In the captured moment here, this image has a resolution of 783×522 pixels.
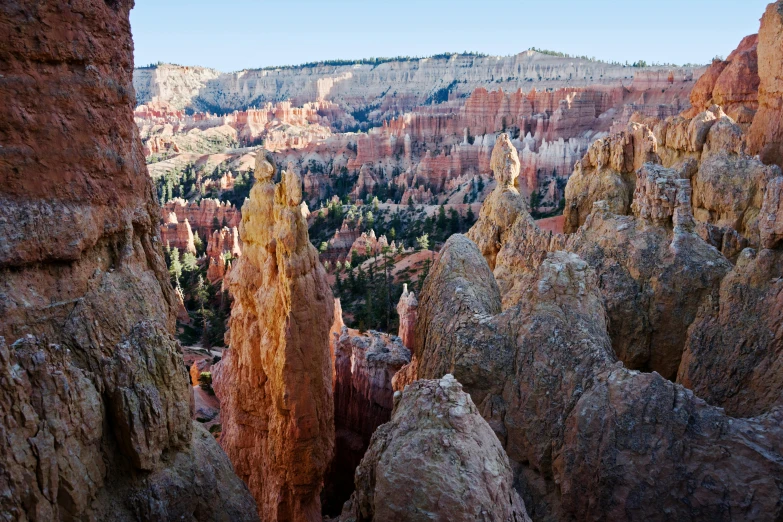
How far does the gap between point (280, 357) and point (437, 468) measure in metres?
5.89

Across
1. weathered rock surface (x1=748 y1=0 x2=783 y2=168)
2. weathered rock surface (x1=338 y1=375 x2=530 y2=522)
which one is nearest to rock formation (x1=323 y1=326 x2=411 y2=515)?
weathered rock surface (x1=338 y1=375 x2=530 y2=522)

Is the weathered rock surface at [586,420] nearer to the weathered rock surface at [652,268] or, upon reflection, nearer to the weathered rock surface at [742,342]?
the weathered rock surface at [652,268]

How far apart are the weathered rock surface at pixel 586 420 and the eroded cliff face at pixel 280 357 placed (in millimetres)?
2377

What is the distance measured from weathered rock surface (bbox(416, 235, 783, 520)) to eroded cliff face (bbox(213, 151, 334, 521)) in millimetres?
2377

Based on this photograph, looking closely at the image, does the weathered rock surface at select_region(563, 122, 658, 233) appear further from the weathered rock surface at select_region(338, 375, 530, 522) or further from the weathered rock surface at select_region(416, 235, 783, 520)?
the weathered rock surface at select_region(338, 375, 530, 522)

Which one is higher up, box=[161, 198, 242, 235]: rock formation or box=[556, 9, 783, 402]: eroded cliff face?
box=[556, 9, 783, 402]: eroded cliff face

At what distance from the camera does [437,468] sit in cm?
508

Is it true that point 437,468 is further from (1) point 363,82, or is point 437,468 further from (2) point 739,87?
(1) point 363,82

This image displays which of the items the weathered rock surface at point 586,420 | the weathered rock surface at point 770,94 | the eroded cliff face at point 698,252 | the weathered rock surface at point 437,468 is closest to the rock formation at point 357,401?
the eroded cliff face at point 698,252

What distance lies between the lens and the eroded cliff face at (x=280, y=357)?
1047 cm

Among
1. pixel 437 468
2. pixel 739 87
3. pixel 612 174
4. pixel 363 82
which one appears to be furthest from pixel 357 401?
pixel 363 82

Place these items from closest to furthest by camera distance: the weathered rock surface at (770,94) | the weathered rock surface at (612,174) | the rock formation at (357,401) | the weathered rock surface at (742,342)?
the weathered rock surface at (742,342)
the rock formation at (357,401)
the weathered rock surface at (612,174)
the weathered rock surface at (770,94)

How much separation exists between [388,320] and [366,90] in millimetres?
163763

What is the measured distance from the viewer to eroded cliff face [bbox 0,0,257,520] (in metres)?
5.05
